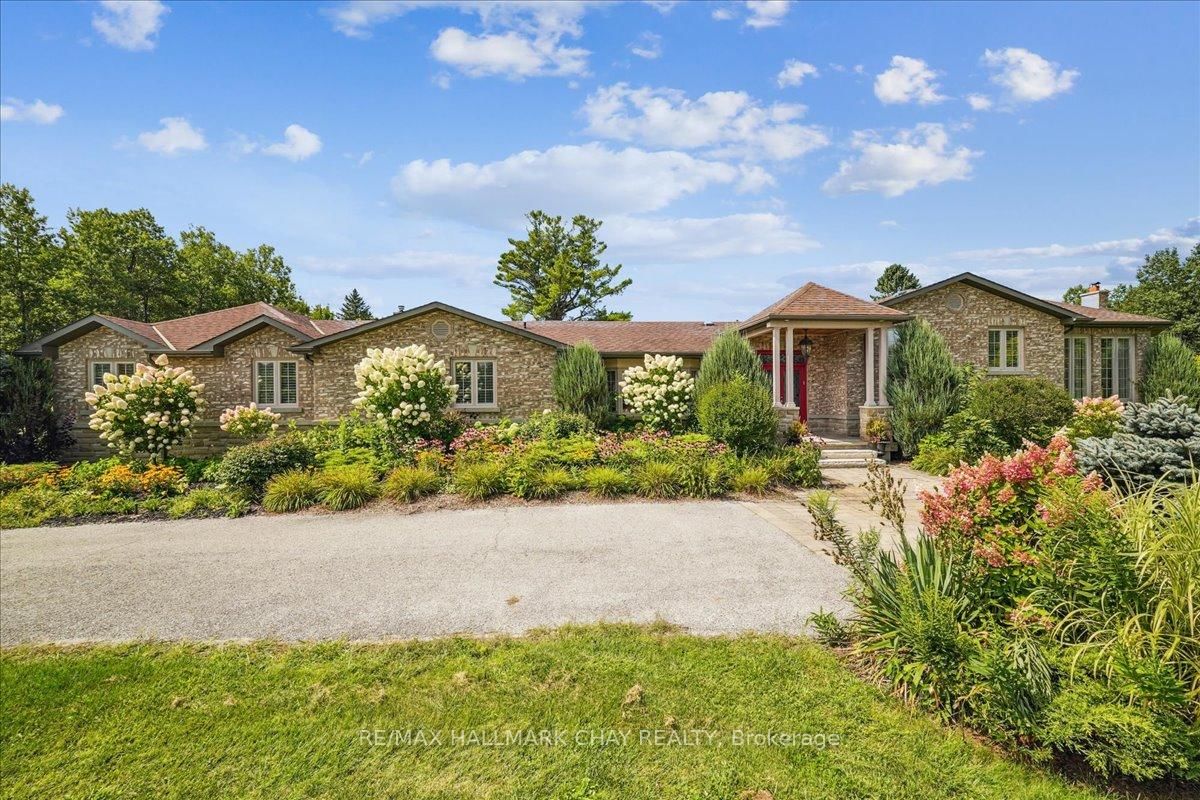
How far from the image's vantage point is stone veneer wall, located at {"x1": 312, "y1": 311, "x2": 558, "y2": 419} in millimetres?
15742

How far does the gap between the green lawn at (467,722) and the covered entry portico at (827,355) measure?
12003mm

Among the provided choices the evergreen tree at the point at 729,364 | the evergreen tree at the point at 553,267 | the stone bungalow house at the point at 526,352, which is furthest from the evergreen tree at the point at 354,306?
the evergreen tree at the point at 729,364

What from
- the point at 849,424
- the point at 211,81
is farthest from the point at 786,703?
the point at 849,424

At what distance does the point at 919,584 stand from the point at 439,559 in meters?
5.09

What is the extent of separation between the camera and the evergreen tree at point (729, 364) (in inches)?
533

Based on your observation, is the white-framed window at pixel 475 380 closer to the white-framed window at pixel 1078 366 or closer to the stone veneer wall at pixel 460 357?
the stone veneer wall at pixel 460 357

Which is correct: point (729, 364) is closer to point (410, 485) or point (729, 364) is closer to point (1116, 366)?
point (410, 485)

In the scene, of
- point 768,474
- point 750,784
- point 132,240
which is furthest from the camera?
point 132,240

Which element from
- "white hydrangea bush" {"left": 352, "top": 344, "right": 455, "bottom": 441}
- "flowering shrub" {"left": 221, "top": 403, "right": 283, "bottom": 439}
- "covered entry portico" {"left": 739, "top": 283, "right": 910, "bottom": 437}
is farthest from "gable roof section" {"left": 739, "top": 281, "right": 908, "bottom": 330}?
"flowering shrub" {"left": 221, "top": 403, "right": 283, "bottom": 439}

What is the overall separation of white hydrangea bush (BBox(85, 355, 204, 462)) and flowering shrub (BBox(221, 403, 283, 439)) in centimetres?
82

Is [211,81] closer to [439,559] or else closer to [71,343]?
[439,559]

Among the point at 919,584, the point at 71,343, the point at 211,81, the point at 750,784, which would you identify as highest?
the point at 211,81

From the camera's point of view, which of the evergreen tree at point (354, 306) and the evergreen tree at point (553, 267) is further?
the evergreen tree at point (354, 306)

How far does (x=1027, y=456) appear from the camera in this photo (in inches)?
144
